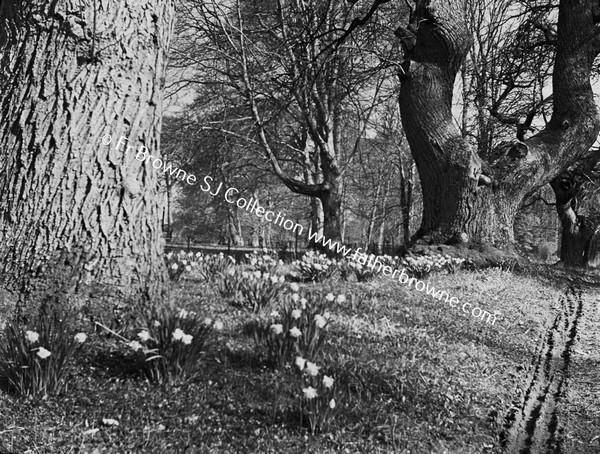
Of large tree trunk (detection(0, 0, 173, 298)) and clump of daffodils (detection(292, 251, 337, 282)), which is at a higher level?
large tree trunk (detection(0, 0, 173, 298))

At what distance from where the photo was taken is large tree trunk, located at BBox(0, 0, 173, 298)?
2.93 meters

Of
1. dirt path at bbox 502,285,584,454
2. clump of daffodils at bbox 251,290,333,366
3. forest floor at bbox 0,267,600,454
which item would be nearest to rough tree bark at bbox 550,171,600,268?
dirt path at bbox 502,285,584,454

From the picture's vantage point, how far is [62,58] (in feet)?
10.0

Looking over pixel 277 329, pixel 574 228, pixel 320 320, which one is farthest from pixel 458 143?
pixel 574 228

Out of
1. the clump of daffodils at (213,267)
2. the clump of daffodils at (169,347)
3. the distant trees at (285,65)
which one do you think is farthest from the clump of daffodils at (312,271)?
the distant trees at (285,65)

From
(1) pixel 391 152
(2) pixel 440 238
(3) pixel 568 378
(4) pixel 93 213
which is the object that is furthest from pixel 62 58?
(1) pixel 391 152

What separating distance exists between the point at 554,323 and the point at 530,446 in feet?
11.0

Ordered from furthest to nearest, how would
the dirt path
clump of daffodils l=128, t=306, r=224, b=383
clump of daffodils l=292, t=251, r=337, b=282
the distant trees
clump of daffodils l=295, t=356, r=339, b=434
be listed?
1. the distant trees
2. clump of daffodils l=292, t=251, r=337, b=282
3. the dirt path
4. clump of daffodils l=128, t=306, r=224, b=383
5. clump of daffodils l=295, t=356, r=339, b=434

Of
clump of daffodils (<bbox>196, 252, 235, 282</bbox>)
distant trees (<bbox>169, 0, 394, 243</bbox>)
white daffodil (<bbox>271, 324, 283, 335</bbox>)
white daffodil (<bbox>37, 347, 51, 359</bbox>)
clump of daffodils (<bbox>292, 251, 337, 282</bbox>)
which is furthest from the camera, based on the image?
distant trees (<bbox>169, 0, 394, 243</bbox>)

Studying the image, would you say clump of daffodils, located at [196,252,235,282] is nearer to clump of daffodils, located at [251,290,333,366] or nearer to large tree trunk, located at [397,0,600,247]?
clump of daffodils, located at [251,290,333,366]

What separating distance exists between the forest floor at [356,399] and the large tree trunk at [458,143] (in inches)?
→ 164

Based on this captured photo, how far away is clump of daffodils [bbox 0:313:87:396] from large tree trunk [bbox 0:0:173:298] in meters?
0.78

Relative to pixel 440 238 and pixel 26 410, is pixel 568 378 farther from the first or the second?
pixel 440 238

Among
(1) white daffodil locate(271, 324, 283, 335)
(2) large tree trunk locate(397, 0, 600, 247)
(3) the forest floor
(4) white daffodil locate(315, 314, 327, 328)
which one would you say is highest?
(2) large tree trunk locate(397, 0, 600, 247)
